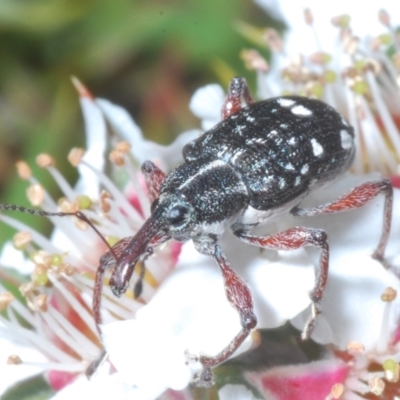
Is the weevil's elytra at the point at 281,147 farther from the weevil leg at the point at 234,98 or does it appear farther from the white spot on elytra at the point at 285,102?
the weevil leg at the point at 234,98

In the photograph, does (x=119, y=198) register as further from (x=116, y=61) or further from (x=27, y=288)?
(x=116, y=61)

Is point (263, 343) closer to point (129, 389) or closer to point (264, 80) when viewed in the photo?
point (129, 389)

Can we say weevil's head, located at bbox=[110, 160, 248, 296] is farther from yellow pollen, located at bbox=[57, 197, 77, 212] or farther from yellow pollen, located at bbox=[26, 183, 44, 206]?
yellow pollen, located at bbox=[26, 183, 44, 206]

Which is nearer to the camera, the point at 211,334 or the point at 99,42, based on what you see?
the point at 211,334

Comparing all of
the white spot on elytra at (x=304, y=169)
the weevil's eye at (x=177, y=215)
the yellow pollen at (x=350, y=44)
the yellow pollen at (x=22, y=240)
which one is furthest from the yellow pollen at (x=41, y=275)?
the yellow pollen at (x=350, y=44)

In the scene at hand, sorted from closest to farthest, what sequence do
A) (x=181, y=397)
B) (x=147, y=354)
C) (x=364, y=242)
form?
(x=147, y=354) → (x=181, y=397) → (x=364, y=242)

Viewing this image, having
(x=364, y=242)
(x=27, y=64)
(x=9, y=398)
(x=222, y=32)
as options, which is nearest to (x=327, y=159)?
(x=364, y=242)

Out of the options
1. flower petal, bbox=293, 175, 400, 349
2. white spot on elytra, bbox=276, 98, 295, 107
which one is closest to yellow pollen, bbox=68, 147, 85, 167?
white spot on elytra, bbox=276, 98, 295, 107
